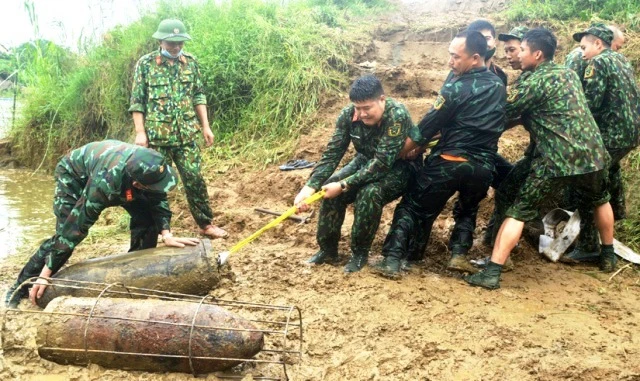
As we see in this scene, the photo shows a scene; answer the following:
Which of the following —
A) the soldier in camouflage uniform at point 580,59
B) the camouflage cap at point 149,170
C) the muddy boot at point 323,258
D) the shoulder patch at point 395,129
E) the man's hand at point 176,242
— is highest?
the soldier in camouflage uniform at point 580,59

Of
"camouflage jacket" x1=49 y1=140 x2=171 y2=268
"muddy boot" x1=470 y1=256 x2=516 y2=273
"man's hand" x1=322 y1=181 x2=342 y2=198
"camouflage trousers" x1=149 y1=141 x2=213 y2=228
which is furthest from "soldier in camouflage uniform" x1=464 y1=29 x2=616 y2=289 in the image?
"camouflage trousers" x1=149 y1=141 x2=213 y2=228

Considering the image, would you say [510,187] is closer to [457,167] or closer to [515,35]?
[457,167]

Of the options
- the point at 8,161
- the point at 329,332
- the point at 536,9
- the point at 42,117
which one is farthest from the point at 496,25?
the point at 8,161

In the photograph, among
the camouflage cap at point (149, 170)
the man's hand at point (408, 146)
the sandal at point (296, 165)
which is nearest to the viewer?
the camouflage cap at point (149, 170)

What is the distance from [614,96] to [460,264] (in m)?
1.93

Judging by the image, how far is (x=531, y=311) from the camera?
168 inches

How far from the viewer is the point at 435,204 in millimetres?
4855

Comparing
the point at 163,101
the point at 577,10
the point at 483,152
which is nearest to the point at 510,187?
the point at 483,152

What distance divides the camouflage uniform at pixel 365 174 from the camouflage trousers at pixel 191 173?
1602 mm

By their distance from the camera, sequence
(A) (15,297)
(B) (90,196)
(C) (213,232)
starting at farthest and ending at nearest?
1. (C) (213,232)
2. (A) (15,297)
3. (B) (90,196)

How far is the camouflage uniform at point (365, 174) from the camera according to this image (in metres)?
4.69

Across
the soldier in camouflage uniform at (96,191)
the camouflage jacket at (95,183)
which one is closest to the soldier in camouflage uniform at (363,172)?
the soldier in camouflage uniform at (96,191)

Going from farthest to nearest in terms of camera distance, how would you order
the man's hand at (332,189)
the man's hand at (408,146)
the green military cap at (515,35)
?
the green military cap at (515,35)
the man's hand at (408,146)
the man's hand at (332,189)

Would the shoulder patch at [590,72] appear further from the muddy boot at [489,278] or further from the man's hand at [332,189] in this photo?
the man's hand at [332,189]
